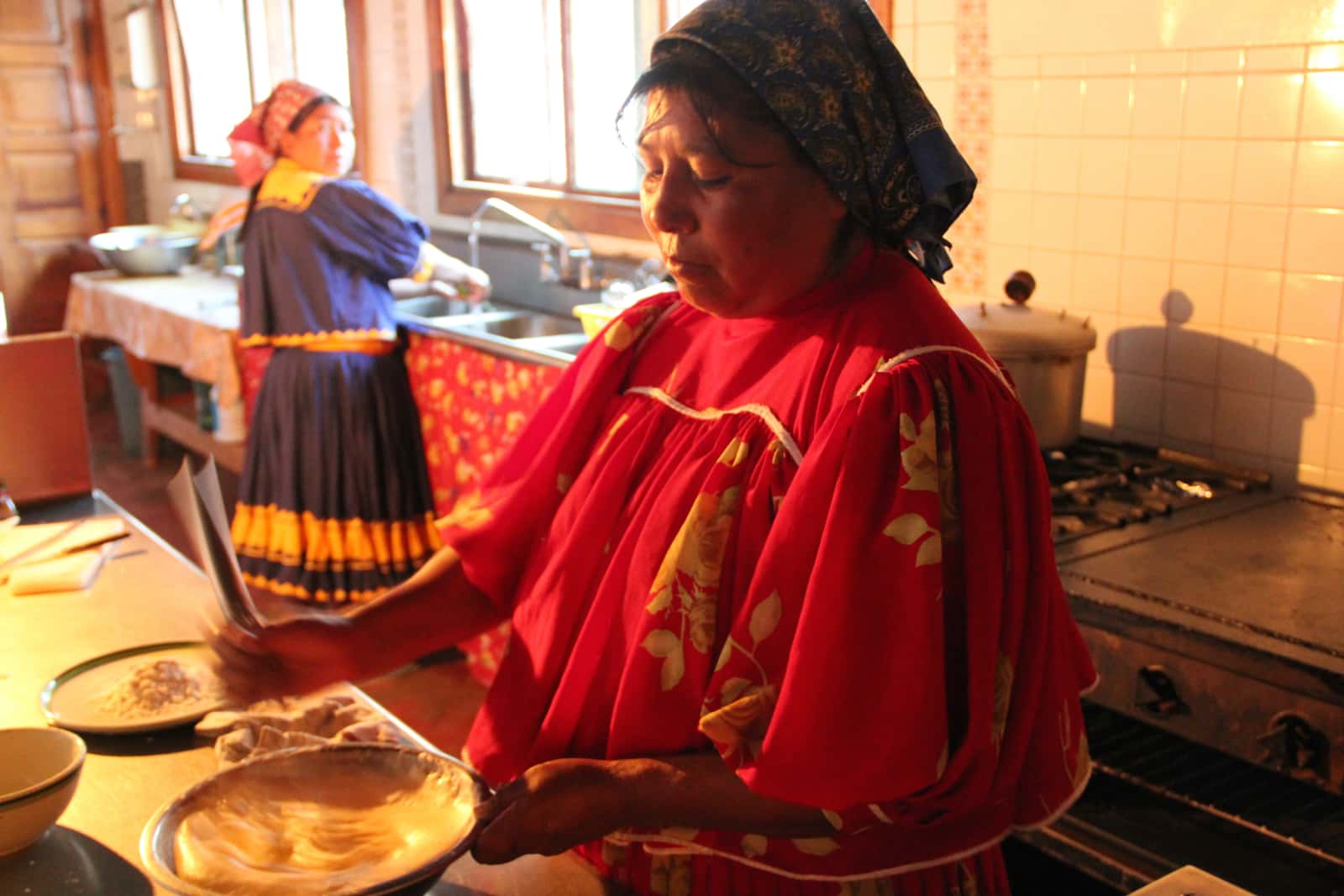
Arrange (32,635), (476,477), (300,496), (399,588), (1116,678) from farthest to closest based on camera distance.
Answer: (300,496) < (476,477) < (1116,678) < (32,635) < (399,588)

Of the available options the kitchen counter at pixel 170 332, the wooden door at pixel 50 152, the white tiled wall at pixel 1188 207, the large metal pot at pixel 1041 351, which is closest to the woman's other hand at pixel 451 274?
the kitchen counter at pixel 170 332

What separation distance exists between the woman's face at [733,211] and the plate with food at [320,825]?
0.47m

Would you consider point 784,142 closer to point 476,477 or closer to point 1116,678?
point 1116,678

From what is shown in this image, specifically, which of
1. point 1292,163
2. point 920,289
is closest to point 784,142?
point 920,289

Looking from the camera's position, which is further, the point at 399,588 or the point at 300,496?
the point at 300,496

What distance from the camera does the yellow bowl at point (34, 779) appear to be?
40.7 inches

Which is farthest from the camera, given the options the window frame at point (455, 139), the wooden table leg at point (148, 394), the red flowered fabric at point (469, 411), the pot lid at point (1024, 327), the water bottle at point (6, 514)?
the wooden table leg at point (148, 394)

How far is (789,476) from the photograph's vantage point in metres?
1.08

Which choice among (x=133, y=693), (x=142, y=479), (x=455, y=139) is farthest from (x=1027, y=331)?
(x=142, y=479)

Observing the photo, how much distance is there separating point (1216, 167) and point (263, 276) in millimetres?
2690

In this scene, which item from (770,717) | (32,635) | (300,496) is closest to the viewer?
(770,717)

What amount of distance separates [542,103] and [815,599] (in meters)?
3.43

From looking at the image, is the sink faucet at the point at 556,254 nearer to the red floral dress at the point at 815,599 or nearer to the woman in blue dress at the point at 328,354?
the woman in blue dress at the point at 328,354

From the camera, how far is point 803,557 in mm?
1008
